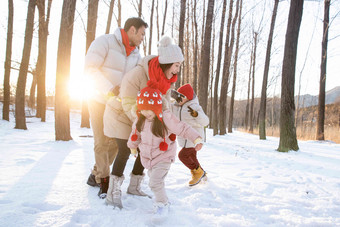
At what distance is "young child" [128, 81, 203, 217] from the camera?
6.20 feet

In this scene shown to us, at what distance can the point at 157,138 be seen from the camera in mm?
1938

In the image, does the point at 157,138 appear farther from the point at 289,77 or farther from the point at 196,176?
the point at 289,77

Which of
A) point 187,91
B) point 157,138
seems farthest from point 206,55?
point 157,138

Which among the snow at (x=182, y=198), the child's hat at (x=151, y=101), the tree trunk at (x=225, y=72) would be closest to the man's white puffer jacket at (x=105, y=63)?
the child's hat at (x=151, y=101)

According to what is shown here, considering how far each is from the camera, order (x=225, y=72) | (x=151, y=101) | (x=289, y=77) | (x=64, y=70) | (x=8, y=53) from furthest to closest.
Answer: (x=225, y=72), (x=8, y=53), (x=289, y=77), (x=64, y=70), (x=151, y=101)

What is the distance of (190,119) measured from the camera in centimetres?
310

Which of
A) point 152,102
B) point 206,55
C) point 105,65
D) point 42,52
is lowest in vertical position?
point 152,102

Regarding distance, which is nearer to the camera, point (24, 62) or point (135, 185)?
point (135, 185)

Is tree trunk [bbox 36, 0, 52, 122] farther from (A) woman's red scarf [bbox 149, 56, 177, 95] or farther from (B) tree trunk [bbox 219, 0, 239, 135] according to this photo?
(A) woman's red scarf [bbox 149, 56, 177, 95]

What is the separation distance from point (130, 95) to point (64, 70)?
15.7ft

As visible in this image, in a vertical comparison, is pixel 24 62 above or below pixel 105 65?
above

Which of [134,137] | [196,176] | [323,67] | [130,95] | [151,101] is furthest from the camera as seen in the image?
[323,67]

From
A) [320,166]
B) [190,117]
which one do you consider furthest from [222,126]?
[190,117]

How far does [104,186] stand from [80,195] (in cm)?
26
